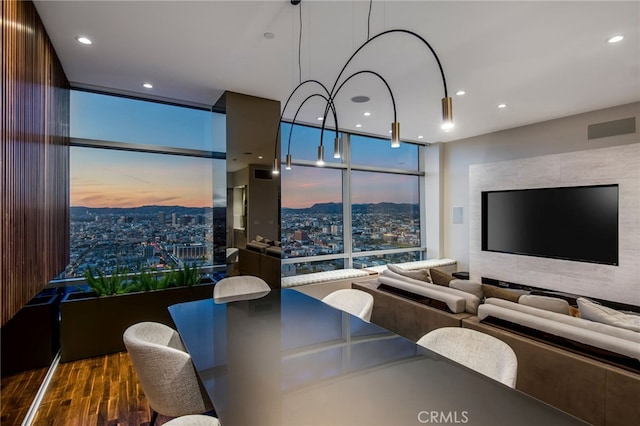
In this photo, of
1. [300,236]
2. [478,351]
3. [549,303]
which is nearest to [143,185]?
[300,236]

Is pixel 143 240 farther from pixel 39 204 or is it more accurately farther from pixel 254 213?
pixel 39 204

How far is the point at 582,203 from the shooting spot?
191 inches

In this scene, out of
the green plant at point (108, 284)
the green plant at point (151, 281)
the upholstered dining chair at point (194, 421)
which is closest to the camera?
the upholstered dining chair at point (194, 421)

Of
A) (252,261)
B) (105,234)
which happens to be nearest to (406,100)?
(252,261)

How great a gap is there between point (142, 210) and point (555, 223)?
6.07 metres

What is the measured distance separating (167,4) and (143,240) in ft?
9.55

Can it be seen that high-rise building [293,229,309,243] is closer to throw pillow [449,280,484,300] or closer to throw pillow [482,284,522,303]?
throw pillow [449,280,484,300]

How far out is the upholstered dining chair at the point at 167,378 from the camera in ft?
4.90

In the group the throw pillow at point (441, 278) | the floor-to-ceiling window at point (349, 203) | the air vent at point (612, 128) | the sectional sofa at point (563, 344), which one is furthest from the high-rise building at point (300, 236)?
the air vent at point (612, 128)

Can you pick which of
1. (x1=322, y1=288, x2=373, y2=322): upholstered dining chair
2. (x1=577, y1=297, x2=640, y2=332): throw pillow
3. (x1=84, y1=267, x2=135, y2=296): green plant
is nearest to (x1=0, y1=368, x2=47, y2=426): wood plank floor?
(x1=84, y1=267, x2=135, y2=296): green plant

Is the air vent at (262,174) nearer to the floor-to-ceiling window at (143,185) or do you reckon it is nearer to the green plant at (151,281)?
the floor-to-ceiling window at (143,185)

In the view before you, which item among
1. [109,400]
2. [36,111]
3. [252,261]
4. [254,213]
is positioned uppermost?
[36,111]

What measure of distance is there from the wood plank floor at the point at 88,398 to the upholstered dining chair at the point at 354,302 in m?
1.51

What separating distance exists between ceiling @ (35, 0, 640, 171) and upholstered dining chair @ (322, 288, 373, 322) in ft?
6.52
